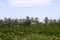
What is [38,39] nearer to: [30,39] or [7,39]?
[30,39]

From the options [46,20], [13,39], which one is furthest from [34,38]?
[46,20]

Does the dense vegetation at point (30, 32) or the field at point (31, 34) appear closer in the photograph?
the field at point (31, 34)

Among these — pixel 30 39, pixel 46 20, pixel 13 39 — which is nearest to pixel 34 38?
pixel 30 39

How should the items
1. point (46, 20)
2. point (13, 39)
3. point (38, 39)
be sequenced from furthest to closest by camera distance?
point (46, 20) → point (13, 39) → point (38, 39)

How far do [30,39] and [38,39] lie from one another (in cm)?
67

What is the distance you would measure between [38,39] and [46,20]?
158 ft

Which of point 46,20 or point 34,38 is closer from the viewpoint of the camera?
point 34,38

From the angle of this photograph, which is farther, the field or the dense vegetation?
the dense vegetation

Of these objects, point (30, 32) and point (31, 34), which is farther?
point (30, 32)

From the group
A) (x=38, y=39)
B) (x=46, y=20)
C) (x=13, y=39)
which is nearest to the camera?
(x=38, y=39)

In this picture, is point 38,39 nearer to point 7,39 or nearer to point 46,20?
point 7,39

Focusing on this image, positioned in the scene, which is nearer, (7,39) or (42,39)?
(42,39)

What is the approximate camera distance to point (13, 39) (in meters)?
19.5

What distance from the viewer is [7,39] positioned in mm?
19984
